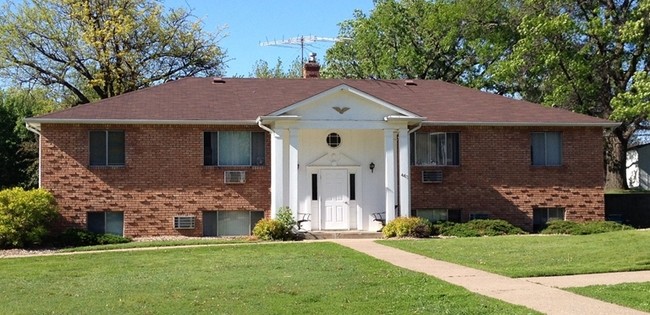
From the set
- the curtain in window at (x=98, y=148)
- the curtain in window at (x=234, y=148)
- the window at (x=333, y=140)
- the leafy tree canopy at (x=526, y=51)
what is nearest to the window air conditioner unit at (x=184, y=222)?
the curtain in window at (x=234, y=148)

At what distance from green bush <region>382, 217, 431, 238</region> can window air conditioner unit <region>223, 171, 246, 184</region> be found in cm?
461

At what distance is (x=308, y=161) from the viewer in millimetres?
24328

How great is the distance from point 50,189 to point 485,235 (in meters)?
12.7

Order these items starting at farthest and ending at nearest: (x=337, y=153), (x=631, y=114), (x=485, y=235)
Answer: (x=631, y=114)
(x=337, y=153)
(x=485, y=235)

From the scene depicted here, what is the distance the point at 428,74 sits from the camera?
41812 millimetres

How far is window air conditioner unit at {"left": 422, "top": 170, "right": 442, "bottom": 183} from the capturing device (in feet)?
81.9

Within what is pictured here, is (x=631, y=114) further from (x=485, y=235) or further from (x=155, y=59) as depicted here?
(x=155, y=59)

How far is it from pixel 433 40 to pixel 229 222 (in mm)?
20923

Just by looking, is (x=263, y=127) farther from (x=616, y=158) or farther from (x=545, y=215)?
(x=616, y=158)

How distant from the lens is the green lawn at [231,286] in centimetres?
1027

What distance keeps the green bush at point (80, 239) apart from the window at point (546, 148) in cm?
1307

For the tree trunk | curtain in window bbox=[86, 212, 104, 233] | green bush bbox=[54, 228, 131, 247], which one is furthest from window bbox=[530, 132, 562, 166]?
curtain in window bbox=[86, 212, 104, 233]

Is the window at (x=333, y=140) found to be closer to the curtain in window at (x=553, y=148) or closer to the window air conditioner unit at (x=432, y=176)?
the window air conditioner unit at (x=432, y=176)

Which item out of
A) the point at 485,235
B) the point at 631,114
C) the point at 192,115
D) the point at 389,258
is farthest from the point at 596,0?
the point at 389,258
